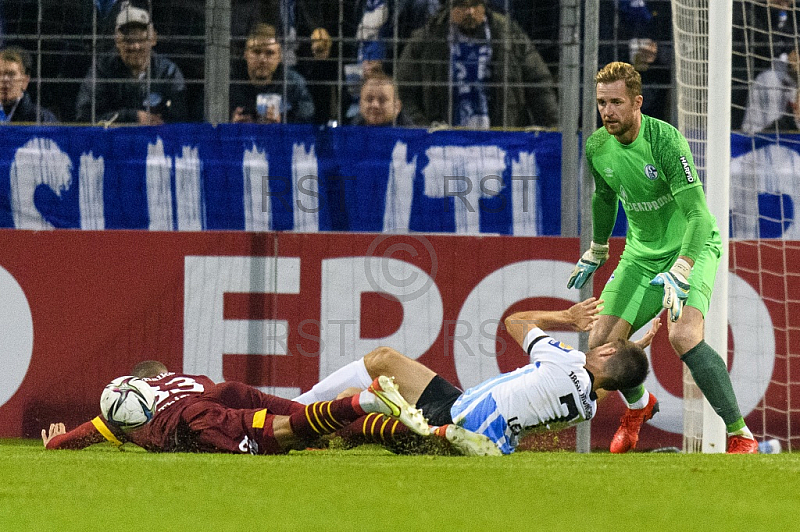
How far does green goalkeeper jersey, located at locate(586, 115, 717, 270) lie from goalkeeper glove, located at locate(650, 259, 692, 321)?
0.29ft

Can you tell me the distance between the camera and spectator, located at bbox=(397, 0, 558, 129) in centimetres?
903

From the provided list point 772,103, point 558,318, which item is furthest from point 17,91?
point 772,103

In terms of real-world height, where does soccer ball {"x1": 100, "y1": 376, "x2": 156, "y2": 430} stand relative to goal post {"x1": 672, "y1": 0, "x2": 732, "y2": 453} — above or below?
below

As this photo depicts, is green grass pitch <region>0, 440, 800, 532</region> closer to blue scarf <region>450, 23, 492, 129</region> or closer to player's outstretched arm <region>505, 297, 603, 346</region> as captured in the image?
player's outstretched arm <region>505, 297, 603, 346</region>

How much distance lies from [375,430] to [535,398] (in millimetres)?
787

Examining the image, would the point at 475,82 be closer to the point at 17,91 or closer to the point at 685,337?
the point at 685,337

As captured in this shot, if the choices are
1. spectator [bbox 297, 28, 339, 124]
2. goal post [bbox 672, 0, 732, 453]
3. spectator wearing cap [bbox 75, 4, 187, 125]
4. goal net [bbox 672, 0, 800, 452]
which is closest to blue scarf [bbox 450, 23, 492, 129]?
spectator [bbox 297, 28, 339, 124]

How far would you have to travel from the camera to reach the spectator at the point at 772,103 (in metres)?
8.75

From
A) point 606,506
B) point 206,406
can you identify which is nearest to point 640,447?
point 206,406

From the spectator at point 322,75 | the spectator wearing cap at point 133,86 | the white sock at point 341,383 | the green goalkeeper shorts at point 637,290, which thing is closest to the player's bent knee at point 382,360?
the white sock at point 341,383

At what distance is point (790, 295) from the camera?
8234 millimetres

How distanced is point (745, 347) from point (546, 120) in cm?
217

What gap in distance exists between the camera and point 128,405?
6.41 meters

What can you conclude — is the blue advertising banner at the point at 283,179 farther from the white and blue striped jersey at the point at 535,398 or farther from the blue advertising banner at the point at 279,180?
the white and blue striped jersey at the point at 535,398
